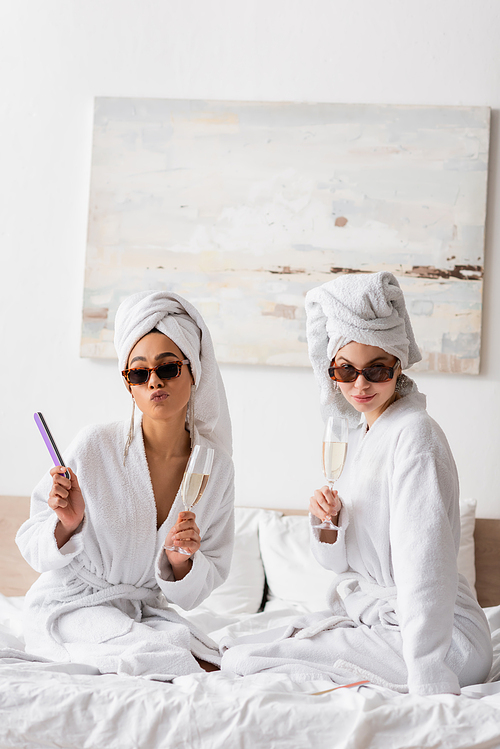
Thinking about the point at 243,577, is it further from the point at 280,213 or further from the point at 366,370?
the point at 280,213

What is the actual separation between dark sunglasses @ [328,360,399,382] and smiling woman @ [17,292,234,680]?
1.54ft

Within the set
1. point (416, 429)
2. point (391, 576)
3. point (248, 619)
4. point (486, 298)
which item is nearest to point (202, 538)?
point (248, 619)

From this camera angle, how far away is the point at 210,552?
2.29 m

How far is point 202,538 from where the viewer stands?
2.30 metres

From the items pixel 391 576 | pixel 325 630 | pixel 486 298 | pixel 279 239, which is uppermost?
pixel 279 239

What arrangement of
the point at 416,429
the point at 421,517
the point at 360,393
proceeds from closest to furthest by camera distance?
the point at 421,517
the point at 416,429
the point at 360,393

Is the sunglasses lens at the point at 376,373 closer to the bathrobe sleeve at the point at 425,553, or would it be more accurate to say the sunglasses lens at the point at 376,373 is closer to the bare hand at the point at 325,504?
the bathrobe sleeve at the point at 425,553

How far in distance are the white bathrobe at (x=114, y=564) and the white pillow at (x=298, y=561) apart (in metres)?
0.83

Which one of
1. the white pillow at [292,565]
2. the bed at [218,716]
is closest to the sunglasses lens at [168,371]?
the bed at [218,716]

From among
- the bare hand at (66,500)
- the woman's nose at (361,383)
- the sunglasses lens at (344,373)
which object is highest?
the sunglasses lens at (344,373)

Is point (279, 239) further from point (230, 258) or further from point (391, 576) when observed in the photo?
point (391, 576)

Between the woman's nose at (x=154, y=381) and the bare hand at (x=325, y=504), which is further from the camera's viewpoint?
the woman's nose at (x=154, y=381)

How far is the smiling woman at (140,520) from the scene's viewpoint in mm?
2006

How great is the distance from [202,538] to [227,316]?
1.50 m
